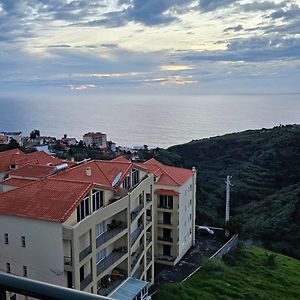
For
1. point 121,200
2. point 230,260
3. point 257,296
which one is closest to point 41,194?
point 121,200

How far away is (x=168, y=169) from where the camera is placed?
27.0 meters

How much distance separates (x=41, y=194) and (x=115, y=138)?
114 m

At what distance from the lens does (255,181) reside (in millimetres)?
55406

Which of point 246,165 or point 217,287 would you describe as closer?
point 217,287

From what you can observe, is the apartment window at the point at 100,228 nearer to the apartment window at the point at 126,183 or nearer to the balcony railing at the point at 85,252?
the balcony railing at the point at 85,252

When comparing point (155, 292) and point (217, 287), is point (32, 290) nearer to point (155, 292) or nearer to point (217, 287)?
point (155, 292)

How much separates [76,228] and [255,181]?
44.8 m

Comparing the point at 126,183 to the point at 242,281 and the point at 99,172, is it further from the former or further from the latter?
the point at 242,281

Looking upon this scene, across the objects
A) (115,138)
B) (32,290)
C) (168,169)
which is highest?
(32,290)

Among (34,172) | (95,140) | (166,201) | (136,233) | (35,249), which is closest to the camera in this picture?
(35,249)

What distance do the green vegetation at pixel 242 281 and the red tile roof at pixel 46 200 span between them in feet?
26.2

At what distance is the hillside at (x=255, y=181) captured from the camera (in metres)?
38.5

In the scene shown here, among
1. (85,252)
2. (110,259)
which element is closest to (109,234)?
(110,259)

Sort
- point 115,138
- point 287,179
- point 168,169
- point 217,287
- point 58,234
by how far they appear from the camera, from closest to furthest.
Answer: point 58,234 < point 217,287 < point 168,169 < point 287,179 < point 115,138
